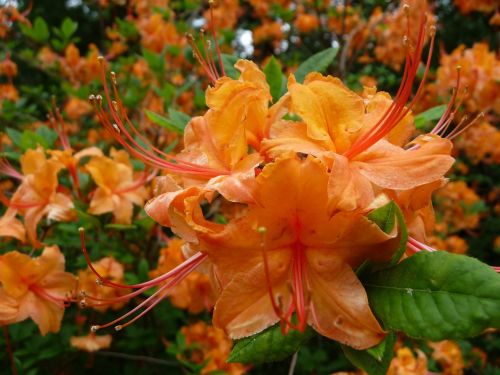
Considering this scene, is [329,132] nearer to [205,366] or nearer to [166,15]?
[205,366]

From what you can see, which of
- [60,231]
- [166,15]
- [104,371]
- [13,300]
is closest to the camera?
[13,300]

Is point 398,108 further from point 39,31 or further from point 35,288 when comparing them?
point 39,31

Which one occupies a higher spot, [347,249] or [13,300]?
[347,249]

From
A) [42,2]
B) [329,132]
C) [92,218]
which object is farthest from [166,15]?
[42,2]

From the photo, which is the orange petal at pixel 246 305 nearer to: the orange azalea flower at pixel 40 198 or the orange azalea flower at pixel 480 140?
the orange azalea flower at pixel 40 198

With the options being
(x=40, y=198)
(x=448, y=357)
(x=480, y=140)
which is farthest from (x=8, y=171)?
(x=480, y=140)
